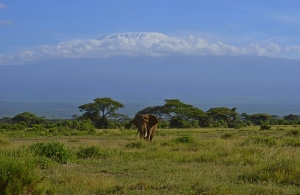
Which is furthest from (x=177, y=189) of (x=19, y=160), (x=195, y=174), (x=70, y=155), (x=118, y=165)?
(x=70, y=155)

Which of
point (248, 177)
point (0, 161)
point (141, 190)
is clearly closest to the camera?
point (0, 161)

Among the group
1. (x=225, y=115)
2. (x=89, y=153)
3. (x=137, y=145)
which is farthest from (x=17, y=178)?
(x=225, y=115)

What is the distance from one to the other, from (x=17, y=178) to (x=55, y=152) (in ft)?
15.6

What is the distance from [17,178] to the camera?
7.01 meters

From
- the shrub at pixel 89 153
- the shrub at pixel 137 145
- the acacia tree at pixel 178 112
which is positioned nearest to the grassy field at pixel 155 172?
the shrub at pixel 89 153

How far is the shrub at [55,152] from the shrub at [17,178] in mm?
4202

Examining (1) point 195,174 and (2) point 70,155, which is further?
(2) point 70,155

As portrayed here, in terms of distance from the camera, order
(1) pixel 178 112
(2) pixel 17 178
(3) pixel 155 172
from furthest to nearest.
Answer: (1) pixel 178 112
(3) pixel 155 172
(2) pixel 17 178

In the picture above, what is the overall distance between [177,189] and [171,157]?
186 inches

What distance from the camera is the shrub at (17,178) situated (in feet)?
22.5

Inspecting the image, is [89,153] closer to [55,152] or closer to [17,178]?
[55,152]

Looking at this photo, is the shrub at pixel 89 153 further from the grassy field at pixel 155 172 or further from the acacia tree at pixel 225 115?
the acacia tree at pixel 225 115

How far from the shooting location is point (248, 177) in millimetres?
9086

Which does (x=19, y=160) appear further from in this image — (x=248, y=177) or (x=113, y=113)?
(x=113, y=113)
